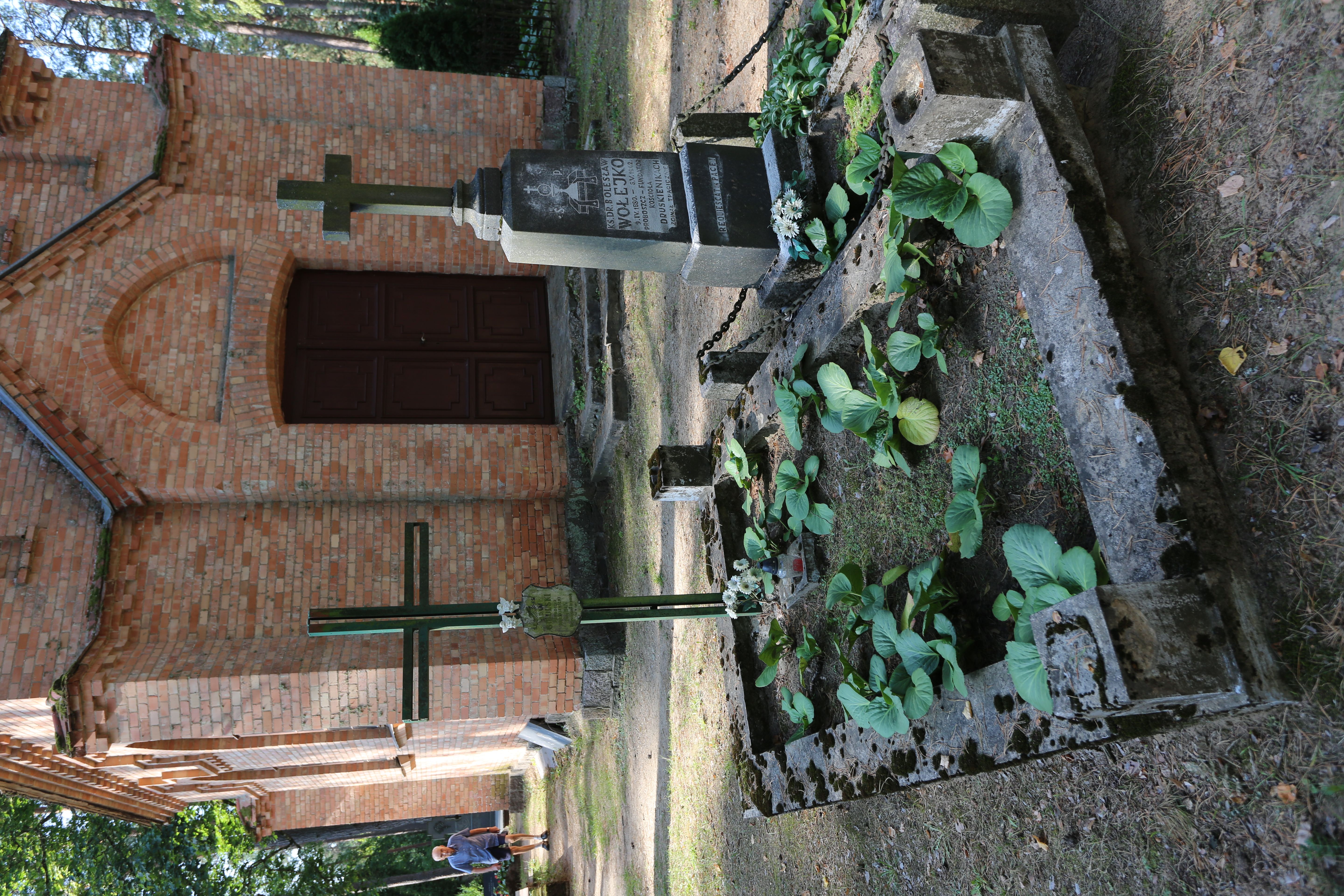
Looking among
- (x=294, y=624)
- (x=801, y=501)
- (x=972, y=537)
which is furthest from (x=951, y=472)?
(x=294, y=624)

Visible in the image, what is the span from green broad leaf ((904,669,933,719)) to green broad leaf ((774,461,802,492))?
4.42 ft

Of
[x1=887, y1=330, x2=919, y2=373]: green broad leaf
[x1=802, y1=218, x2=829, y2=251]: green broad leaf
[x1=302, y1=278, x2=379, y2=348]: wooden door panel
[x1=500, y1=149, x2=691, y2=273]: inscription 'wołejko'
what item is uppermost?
[x1=302, y1=278, x2=379, y2=348]: wooden door panel

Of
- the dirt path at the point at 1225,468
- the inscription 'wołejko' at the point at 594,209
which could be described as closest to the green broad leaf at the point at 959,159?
the dirt path at the point at 1225,468

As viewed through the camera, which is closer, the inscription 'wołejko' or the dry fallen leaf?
the dry fallen leaf

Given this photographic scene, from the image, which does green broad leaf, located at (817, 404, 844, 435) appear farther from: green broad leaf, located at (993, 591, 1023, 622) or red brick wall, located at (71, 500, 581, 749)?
red brick wall, located at (71, 500, 581, 749)

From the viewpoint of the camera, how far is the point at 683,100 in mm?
6848

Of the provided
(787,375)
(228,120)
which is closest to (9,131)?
(228,120)

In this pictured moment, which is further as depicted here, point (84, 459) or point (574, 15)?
point (574, 15)

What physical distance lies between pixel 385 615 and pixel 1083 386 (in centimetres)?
308

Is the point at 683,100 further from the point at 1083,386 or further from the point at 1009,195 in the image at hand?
the point at 1083,386

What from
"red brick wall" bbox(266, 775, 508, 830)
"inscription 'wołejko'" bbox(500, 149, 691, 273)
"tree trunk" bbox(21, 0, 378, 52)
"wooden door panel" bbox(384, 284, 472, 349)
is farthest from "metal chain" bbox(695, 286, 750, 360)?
"red brick wall" bbox(266, 775, 508, 830)

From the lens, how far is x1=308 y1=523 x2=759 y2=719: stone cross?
12.2ft

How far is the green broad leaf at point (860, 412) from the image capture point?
329 cm

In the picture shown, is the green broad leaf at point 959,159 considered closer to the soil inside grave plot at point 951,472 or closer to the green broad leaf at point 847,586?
the soil inside grave plot at point 951,472
